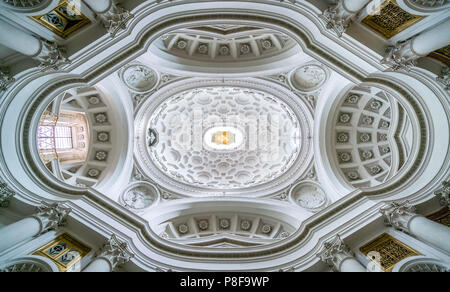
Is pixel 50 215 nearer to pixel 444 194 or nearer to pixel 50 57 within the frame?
pixel 50 57

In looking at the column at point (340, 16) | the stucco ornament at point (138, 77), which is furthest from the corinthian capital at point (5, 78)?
the column at point (340, 16)

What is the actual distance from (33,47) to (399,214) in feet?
50.8

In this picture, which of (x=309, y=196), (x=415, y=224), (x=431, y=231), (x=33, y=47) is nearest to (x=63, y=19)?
(x=33, y=47)

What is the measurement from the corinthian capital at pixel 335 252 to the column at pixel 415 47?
7879 millimetres

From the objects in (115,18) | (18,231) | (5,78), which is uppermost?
(115,18)

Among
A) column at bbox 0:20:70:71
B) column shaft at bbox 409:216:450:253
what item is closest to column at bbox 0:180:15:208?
column at bbox 0:20:70:71

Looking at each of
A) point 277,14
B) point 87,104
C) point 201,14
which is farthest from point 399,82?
point 87,104

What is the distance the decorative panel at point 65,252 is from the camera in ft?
39.0

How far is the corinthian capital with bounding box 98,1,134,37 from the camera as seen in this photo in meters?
11.3

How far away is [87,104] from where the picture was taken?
19891 mm

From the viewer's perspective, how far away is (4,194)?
11.1m

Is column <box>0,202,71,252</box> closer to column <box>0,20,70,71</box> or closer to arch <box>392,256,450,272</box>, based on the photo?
column <box>0,20,70,71</box>

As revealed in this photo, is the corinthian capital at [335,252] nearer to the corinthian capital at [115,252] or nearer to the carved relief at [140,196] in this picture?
the corinthian capital at [115,252]
